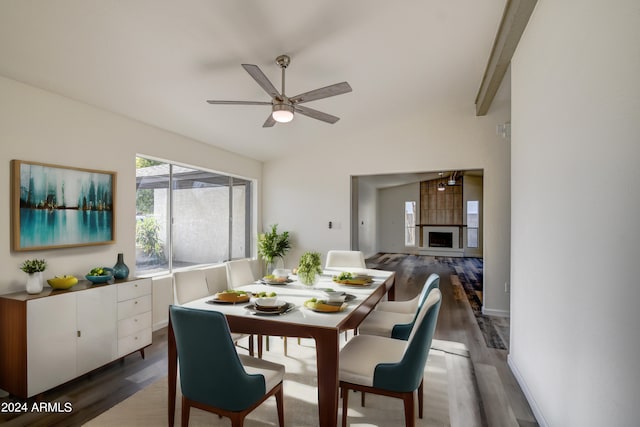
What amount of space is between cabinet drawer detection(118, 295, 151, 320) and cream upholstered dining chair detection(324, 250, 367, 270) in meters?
1.96

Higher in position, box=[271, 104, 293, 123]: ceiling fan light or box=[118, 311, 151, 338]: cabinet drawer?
box=[271, 104, 293, 123]: ceiling fan light

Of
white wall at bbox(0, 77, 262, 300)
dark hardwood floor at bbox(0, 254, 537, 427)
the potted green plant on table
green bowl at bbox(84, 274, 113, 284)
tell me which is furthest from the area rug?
the potted green plant on table

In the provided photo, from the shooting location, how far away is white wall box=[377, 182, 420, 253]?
12.0 metres

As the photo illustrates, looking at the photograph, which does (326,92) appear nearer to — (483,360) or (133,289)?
(133,289)

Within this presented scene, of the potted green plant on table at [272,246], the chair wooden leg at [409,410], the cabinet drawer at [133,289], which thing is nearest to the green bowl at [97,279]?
the cabinet drawer at [133,289]

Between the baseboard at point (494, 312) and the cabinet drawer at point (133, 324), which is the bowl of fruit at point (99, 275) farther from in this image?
the baseboard at point (494, 312)

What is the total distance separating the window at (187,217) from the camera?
13.1 feet

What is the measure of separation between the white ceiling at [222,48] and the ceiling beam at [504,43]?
0.29ft

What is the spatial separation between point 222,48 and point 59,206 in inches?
78.6

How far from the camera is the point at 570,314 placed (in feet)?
5.64

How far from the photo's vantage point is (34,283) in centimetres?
249

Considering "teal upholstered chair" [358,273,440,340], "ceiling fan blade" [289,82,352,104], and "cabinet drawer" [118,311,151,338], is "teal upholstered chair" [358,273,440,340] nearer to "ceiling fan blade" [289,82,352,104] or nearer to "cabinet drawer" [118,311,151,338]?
"ceiling fan blade" [289,82,352,104]

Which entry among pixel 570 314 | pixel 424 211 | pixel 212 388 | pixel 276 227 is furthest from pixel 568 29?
pixel 424 211

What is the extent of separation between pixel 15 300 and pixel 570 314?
11.5ft
